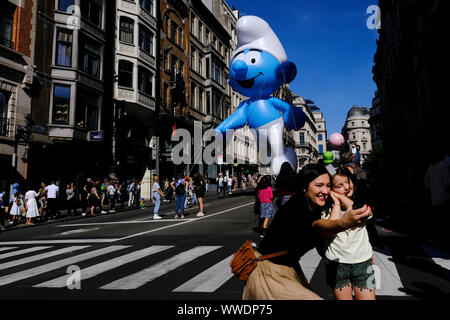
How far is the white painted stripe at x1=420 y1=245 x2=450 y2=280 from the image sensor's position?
5.22 metres

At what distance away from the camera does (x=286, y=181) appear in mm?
3271

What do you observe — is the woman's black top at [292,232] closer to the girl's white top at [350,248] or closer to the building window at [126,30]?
the girl's white top at [350,248]

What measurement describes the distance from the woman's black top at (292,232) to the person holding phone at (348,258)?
0.78 meters

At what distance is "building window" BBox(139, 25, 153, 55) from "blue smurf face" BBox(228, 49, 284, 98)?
683 inches

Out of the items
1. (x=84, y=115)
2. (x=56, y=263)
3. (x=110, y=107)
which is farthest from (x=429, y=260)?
(x=110, y=107)

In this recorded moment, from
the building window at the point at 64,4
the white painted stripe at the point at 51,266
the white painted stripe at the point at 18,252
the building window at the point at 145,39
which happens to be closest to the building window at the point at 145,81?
the building window at the point at 145,39

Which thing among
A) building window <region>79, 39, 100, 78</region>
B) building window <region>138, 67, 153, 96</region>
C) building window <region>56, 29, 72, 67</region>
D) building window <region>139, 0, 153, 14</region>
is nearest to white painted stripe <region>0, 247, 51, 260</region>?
building window <region>56, 29, 72, 67</region>

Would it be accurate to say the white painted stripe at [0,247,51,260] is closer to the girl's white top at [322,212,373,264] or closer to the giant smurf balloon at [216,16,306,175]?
the giant smurf balloon at [216,16,306,175]

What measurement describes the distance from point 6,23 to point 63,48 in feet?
10.8

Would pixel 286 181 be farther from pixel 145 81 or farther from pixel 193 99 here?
pixel 193 99

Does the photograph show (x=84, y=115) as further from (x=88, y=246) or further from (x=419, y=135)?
(x=419, y=135)

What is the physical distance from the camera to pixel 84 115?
2095 centimetres

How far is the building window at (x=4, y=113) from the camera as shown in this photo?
16.4m
